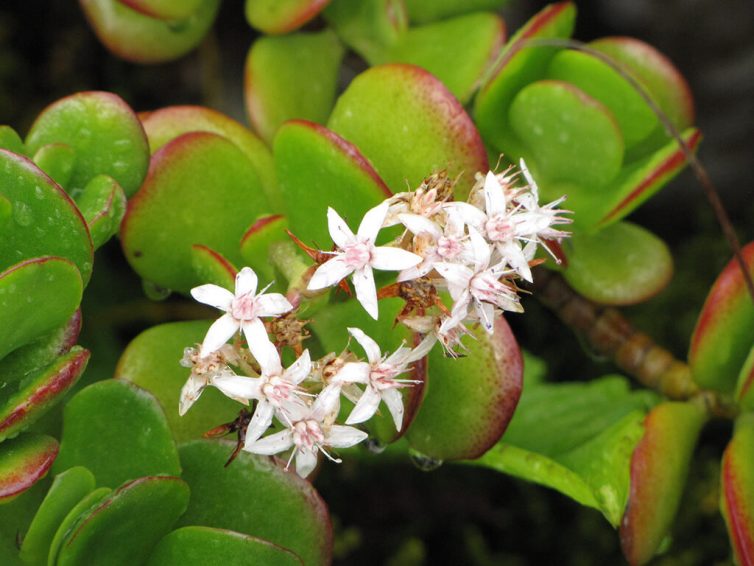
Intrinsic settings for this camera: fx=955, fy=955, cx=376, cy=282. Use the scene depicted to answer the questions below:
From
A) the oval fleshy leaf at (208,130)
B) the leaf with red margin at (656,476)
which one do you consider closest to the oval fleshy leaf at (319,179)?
the oval fleshy leaf at (208,130)

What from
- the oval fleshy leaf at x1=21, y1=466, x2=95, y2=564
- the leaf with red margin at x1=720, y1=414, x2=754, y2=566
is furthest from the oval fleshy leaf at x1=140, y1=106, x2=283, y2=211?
the leaf with red margin at x1=720, y1=414, x2=754, y2=566

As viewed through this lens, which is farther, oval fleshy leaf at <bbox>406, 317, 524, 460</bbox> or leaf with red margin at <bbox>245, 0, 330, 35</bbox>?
Result: leaf with red margin at <bbox>245, 0, 330, 35</bbox>

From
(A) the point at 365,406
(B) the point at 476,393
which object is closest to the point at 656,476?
(B) the point at 476,393

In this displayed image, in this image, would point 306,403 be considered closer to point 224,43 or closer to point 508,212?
point 508,212

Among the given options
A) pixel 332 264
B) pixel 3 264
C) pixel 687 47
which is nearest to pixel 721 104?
pixel 687 47

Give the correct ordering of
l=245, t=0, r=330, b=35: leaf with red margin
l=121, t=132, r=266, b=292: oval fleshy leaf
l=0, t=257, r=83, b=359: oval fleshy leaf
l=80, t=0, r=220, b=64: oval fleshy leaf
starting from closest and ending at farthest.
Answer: l=0, t=257, r=83, b=359: oval fleshy leaf → l=121, t=132, r=266, b=292: oval fleshy leaf → l=245, t=0, r=330, b=35: leaf with red margin → l=80, t=0, r=220, b=64: oval fleshy leaf

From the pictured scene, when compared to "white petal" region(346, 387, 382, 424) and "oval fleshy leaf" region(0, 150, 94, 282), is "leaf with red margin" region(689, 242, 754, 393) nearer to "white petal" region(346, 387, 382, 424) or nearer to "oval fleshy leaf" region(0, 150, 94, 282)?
"white petal" region(346, 387, 382, 424)

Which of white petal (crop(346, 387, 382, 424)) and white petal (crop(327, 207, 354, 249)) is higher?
white petal (crop(327, 207, 354, 249))
